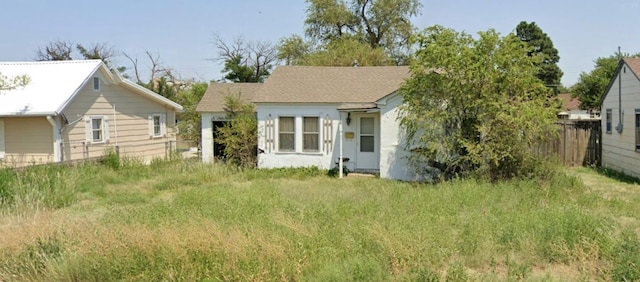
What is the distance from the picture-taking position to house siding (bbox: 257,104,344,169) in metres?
16.7

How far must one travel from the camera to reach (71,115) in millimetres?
18250

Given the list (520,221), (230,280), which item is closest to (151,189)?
(230,280)

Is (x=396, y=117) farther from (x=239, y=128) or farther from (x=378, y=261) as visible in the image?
(x=378, y=261)

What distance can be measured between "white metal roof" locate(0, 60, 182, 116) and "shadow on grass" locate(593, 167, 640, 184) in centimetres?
1775

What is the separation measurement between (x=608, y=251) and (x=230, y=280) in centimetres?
449

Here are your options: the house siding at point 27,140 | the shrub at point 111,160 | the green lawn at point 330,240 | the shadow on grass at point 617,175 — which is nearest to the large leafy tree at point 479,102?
the green lawn at point 330,240

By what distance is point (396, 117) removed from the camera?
1493 centimetres

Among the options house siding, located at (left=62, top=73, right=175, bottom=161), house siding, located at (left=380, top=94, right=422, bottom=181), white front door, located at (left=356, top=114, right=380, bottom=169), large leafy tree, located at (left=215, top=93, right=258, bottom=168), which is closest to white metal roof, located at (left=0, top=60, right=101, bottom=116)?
house siding, located at (left=62, top=73, right=175, bottom=161)

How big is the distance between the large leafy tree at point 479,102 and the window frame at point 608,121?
16.2 feet

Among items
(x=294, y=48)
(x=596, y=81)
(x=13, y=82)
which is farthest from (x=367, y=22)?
(x=13, y=82)

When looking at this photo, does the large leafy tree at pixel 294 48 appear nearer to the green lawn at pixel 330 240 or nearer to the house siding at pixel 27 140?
the house siding at pixel 27 140

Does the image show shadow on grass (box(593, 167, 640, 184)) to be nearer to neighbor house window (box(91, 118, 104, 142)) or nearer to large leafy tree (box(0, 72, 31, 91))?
neighbor house window (box(91, 118, 104, 142))

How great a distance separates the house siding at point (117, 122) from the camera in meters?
18.5

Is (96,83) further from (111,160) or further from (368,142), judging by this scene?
(368,142)
